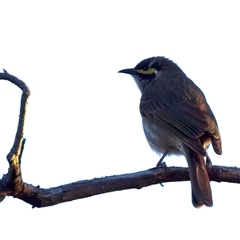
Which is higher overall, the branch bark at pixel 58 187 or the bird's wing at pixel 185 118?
the bird's wing at pixel 185 118

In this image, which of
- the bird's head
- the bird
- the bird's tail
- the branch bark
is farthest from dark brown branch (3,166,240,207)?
the bird's head

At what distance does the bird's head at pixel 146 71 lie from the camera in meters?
10.8

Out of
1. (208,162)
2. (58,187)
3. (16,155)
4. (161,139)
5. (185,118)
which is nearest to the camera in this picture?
(16,155)

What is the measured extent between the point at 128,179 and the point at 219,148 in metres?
2.48

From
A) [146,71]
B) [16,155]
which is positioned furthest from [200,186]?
[146,71]

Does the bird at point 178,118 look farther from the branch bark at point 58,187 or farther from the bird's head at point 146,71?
the branch bark at point 58,187

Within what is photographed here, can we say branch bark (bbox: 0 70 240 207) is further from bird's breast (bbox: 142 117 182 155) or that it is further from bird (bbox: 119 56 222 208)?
bird's breast (bbox: 142 117 182 155)

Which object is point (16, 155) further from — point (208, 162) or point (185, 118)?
point (185, 118)

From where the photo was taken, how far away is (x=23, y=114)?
477 centimetres

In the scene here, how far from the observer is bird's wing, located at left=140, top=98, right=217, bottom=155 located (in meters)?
8.17

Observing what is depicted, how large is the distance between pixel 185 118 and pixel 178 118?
0.13 metres

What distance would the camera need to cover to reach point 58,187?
5.47m

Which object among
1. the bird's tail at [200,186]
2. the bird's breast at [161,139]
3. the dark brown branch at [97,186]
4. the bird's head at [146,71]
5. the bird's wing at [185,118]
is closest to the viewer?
the dark brown branch at [97,186]

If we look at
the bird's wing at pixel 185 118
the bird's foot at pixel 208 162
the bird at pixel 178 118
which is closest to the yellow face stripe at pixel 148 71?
the bird at pixel 178 118
